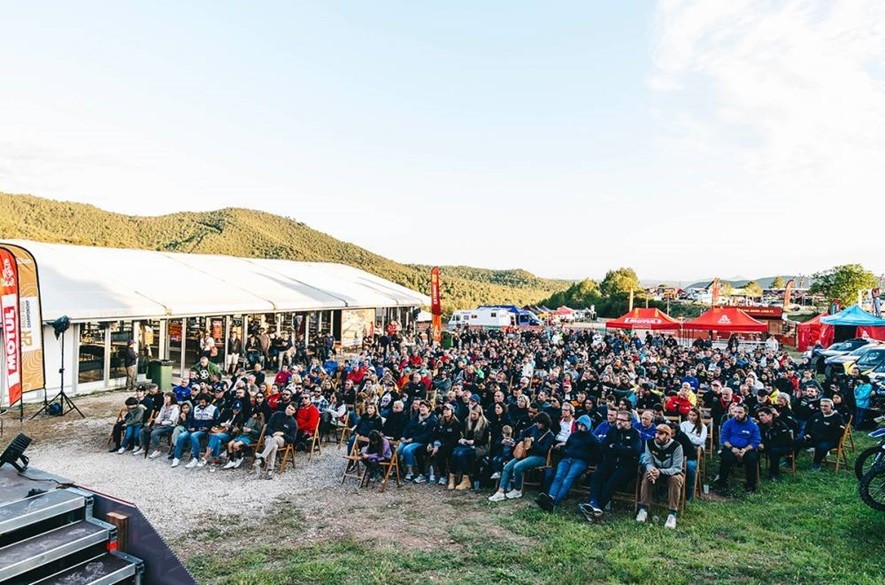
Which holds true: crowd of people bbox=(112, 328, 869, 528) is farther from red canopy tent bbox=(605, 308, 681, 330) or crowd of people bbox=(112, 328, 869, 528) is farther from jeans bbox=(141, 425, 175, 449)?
red canopy tent bbox=(605, 308, 681, 330)

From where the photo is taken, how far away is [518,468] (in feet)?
24.3

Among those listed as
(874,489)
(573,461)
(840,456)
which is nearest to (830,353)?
(840,456)

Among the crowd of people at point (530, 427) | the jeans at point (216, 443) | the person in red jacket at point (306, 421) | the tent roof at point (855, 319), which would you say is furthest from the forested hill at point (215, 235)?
the jeans at point (216, 443)

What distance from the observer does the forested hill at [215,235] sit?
51875mm

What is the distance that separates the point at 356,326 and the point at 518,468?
18.9m

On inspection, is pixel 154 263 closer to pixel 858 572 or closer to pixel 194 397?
pixel 194 397

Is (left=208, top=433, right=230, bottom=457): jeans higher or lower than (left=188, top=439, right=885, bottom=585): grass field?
higher

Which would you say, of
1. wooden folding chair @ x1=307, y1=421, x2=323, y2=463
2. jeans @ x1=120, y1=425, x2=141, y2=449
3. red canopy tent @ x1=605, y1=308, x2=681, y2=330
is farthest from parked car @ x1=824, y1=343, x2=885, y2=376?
jeans @ x1=120, y1=425, x2=141, y2=449

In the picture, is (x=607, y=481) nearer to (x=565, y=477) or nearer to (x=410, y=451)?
(x=565, y=477)

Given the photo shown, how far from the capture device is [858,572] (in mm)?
4996

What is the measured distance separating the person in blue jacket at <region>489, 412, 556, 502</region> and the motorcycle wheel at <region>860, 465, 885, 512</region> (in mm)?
3488

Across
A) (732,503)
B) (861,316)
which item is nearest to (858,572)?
(732,503)

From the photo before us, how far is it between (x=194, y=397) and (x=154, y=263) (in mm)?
11778

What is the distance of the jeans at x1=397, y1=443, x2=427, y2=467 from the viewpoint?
8.10 metres
